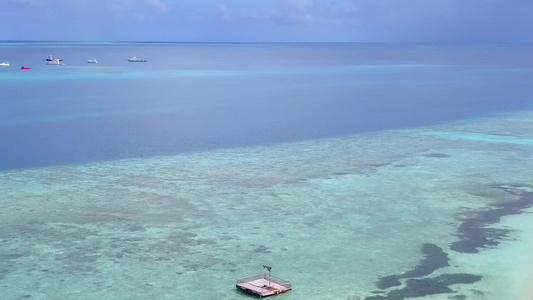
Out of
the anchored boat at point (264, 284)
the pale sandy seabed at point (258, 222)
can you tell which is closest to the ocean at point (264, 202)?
the pale sandy seabed at point (258, 222)

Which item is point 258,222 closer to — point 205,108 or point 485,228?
point 485,228

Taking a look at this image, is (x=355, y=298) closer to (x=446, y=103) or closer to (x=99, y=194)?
(x=99, y=194)

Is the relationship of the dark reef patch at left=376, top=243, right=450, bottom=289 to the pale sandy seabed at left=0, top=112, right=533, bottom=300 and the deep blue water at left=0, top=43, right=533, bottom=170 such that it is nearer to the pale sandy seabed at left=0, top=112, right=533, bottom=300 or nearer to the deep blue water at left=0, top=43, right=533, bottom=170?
the pale sandy seabed at left=0, top=112, right=533, bottom=300

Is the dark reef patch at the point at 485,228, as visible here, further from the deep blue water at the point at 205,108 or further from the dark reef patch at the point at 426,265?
the deep blue water at the point at 205,108

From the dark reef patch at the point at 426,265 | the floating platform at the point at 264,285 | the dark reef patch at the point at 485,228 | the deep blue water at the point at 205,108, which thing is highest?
the deep blue water at the point at 205,108

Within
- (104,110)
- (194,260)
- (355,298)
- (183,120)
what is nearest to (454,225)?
(355,298)
